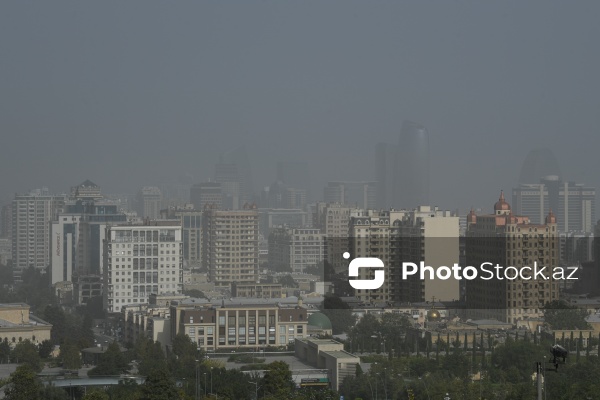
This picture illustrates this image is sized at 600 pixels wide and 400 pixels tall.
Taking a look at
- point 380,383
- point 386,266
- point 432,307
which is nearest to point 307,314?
point 432,307

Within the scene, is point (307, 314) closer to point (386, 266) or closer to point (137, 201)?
point (386, 266)

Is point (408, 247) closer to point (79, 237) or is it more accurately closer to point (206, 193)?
point (79, 237)

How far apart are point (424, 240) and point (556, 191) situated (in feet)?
42.2

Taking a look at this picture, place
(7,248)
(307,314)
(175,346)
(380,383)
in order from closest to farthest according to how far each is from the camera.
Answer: (380,383) < (175,346) < (307,314) < (7,248)

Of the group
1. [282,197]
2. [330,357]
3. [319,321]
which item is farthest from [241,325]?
[282,197]

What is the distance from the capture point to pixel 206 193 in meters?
40.3

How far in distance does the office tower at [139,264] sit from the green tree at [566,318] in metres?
8.18

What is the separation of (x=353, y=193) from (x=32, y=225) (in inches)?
312

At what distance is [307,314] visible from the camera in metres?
17.9

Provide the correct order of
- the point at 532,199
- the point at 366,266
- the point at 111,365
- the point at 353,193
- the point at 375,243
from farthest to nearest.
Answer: the point at 353,193 < the point at 532,199 < the point at 366,266 < the point at 375,243 < the point at 111,365

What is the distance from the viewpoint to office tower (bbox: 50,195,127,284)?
2989 centimetres

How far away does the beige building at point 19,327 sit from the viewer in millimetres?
17609

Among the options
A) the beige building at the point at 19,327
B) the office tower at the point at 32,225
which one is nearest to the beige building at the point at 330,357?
the beige building at the point at 19,327

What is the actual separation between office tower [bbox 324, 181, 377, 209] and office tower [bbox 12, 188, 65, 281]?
22.5 feet
